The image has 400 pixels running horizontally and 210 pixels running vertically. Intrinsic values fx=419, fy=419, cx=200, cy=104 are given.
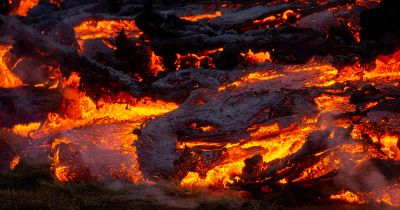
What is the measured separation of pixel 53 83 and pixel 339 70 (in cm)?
562

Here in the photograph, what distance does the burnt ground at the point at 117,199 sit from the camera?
197 inches

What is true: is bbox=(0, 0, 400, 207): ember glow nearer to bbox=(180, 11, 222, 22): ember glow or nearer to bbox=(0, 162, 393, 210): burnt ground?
bbox=(0, 162, 393, 210): burnt ground

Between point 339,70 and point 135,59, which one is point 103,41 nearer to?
point 135,59

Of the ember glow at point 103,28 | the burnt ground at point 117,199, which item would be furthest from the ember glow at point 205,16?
the burnt ground at point 117,199

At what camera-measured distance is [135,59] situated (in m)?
9.01

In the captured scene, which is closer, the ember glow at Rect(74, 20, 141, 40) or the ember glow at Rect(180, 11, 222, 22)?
the ember glow at Rect(74, 20, 141, 40)

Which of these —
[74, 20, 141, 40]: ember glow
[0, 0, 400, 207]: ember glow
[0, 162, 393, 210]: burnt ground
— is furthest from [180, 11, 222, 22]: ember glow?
[0, 162, 393, 210]: burnt ground

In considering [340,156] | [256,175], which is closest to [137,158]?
[256,175]

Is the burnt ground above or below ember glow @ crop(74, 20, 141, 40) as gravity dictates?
below

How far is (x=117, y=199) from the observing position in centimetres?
542

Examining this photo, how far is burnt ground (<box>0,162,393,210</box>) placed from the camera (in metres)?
5.00

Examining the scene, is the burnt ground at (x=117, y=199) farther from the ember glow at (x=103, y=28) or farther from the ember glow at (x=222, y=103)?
the ember glow at (x=103, y=28)

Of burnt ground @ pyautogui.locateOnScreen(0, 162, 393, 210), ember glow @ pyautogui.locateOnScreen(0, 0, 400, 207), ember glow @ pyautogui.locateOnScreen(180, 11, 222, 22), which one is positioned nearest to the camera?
burnt ground @ pyautogui.locateOnScreen(0, 162, 393, 210)

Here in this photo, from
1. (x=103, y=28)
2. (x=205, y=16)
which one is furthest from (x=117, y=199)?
(x=205, y=16)
